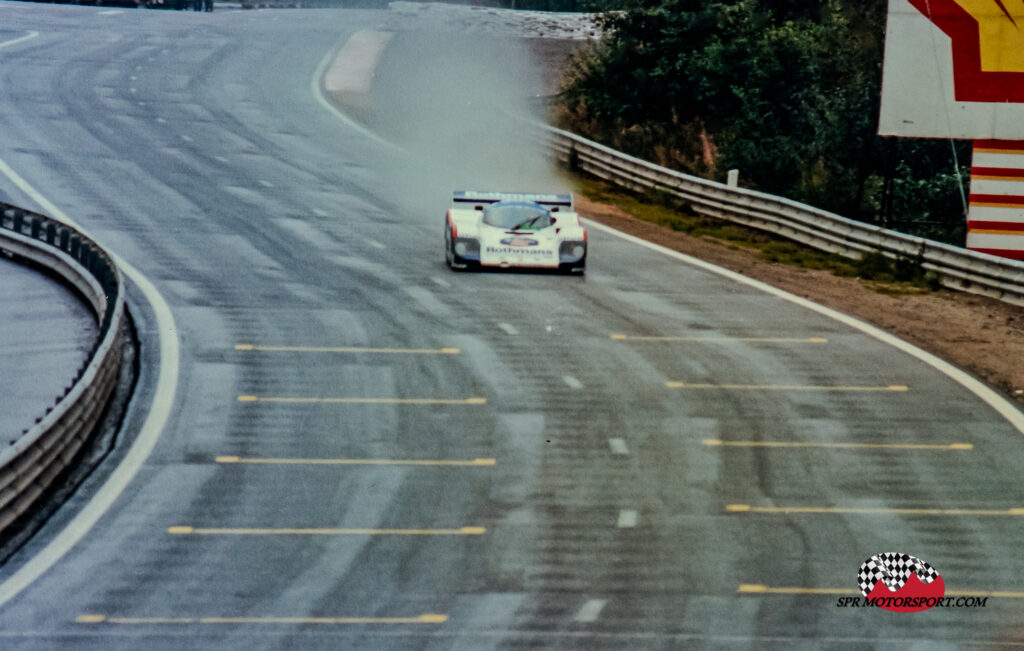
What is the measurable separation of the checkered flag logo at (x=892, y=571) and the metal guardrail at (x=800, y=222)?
1172cm

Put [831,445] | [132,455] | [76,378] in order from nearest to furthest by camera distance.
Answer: [132,455], [76,378], [831,445]

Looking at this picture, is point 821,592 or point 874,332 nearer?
point 821,592

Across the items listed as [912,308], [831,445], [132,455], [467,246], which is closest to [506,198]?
[467,246]

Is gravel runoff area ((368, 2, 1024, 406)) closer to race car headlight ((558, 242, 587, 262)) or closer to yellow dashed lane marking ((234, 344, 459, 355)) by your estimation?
race car headlight ((558, 242, 587, 262))

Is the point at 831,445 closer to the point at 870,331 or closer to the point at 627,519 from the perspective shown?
the point at 627,519

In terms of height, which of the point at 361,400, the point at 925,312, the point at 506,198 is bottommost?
the point at 361,400

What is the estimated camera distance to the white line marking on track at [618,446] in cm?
1725

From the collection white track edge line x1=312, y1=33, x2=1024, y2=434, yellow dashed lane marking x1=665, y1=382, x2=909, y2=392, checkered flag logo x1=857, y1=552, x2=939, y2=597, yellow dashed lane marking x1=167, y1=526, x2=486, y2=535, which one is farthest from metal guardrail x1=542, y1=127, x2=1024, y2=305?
yellow dashed lane marking x1=167, y1=526, x2=486, y2=535

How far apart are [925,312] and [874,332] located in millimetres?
1988

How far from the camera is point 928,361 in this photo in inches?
841

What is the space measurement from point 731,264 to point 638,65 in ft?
52.2

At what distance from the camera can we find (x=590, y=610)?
1305 centimetres

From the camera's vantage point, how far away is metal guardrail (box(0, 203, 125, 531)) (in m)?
14.8

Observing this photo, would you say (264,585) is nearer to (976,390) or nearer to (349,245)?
(976,390)
